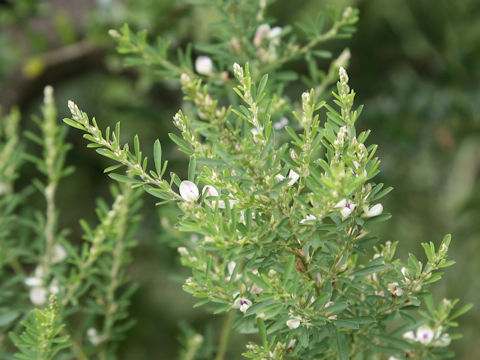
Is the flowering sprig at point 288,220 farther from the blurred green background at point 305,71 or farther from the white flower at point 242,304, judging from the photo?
the blurred green background at point 305,71

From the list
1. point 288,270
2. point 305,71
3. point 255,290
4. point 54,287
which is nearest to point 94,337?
point 54,287

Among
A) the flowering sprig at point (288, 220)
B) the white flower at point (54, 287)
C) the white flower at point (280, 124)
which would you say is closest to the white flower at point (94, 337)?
the white flower at point (54, 287)

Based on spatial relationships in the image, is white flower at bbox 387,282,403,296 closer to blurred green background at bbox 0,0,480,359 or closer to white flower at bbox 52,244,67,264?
white flower at bbox 52,244,67,264

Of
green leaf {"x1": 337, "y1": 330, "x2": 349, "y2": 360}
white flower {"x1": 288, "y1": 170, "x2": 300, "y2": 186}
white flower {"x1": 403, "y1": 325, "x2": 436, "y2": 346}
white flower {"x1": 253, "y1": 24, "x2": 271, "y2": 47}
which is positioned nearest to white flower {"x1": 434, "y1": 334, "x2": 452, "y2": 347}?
white flower {"x1": 403, "y1": 325, "x2": 436, "y2": 346}

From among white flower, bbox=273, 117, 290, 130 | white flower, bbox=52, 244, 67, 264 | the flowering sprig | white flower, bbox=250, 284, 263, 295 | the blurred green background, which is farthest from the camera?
the blurred green background

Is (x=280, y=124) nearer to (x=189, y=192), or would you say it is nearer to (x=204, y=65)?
(x=204, y=65)

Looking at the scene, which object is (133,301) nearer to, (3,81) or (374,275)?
(3,81)

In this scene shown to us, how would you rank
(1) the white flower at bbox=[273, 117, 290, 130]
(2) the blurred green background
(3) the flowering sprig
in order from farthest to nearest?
(2) the blurred green background, (1) the white flower at bbox=[273, 117, 290, 130], (3) the flowering sprig
